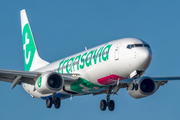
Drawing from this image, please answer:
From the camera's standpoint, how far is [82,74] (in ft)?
101

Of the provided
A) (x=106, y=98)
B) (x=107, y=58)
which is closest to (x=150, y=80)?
(x=106, y=98)

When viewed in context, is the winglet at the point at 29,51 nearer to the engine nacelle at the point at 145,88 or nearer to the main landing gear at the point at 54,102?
the main landing gear at the point at 54,102

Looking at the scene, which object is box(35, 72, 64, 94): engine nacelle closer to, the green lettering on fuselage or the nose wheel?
the green lettering on fuselage

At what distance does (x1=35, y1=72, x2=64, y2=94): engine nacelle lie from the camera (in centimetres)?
2938

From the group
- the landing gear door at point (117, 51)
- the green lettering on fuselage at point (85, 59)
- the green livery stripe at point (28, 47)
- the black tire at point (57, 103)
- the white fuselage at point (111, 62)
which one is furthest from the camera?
the green livery stripe at point (28, 47)

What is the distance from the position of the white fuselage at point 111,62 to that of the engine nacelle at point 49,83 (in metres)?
2.23

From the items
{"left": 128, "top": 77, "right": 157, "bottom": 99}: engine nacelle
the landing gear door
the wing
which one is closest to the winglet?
the wing

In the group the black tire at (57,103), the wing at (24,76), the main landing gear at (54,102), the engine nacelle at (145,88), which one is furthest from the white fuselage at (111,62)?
the engine nacelle at (145,88)

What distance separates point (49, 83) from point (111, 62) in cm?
619

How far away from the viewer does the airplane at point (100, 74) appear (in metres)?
26.6

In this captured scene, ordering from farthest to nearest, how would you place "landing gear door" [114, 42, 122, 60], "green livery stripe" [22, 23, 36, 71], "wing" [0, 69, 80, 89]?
"green livery stripe" [22, 23, 36, 71]
"wing" [0, 69, 80, 89]
"landing gear door" [114, 42, 122, 60]

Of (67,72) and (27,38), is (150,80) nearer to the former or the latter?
(67,72)

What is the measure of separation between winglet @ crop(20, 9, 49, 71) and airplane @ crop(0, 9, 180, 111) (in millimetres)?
6426

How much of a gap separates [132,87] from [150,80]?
6.18m
